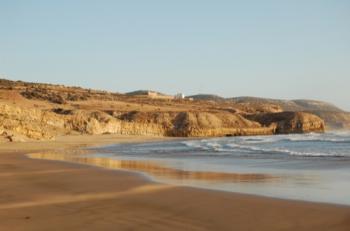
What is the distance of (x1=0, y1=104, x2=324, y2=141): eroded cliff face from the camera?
37.3 m

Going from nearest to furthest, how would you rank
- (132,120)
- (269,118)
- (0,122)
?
1. (0,122)
2. (132,120)
3. (269,118)

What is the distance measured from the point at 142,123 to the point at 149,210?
54234mm

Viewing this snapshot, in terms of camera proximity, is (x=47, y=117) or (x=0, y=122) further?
(x=47, y=117)

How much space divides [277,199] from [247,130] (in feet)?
205

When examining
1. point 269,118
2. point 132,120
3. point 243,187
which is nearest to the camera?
point 243,187

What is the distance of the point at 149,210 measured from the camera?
298 inches

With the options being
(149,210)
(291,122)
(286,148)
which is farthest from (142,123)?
(149,210)

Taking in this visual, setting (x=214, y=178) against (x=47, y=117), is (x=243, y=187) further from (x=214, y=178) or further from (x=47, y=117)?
(x=47, y=117)

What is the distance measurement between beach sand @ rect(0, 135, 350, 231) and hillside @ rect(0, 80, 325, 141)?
83.9 ft

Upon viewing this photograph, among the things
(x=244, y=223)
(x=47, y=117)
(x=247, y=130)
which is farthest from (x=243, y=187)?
(x=247, y=130)

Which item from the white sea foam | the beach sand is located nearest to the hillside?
the white sea foam

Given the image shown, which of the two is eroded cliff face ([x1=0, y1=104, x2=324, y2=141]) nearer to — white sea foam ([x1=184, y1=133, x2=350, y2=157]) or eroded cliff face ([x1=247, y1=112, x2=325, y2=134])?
eroded cliff face ([x1=247, y1=112, x2=325, y2=134])

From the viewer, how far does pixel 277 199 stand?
827 cm

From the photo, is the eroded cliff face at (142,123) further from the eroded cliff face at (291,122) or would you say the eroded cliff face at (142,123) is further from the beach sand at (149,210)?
the beach sand at (149,210)
